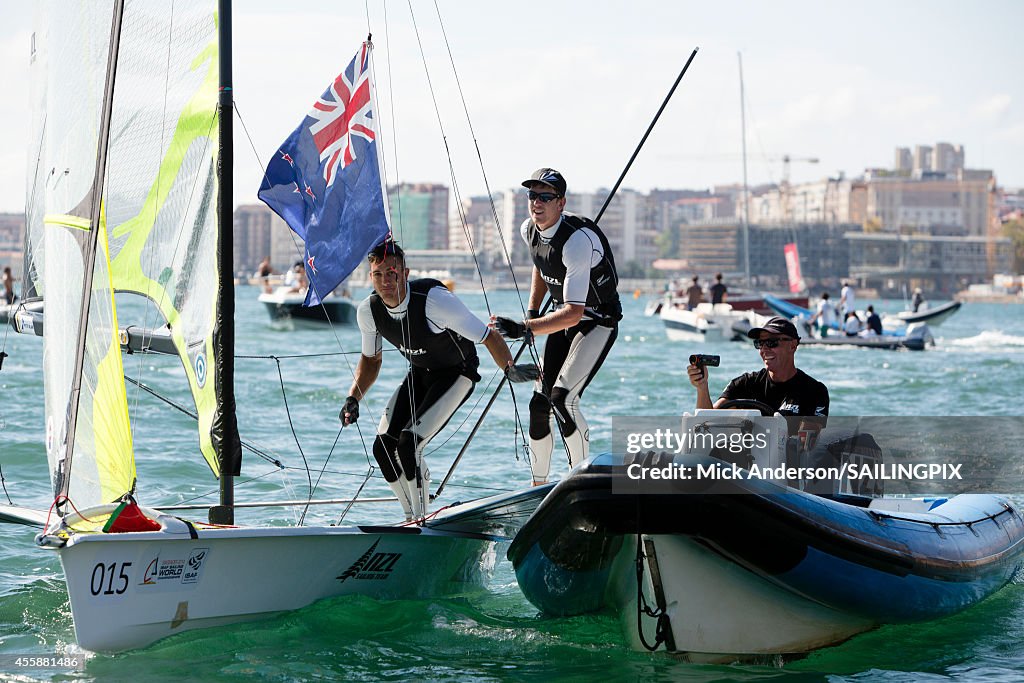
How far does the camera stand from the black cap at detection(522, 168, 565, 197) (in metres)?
6.17

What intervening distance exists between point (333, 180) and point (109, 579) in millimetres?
1955

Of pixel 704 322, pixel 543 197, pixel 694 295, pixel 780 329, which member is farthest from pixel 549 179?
pixel 694 295

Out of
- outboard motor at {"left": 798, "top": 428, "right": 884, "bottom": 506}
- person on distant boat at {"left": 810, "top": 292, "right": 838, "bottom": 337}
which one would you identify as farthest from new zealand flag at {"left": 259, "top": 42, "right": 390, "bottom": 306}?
person on distant boat at {"left": 810, "top": 292, "right": 838, "bottom": 337}

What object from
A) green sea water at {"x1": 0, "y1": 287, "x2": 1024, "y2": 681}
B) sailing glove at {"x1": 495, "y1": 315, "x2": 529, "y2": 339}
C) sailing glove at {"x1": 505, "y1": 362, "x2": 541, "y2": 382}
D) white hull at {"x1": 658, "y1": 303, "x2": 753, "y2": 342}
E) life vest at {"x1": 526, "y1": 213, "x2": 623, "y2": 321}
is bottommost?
white hull at {"x1": 658, "y1": 303, "x2": 753, "y2": 342}

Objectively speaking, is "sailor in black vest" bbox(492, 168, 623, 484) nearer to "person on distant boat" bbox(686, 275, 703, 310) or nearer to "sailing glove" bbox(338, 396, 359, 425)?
"sailing glove" bbox(338, 396, 359, 425)

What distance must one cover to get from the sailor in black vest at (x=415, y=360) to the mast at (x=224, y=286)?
548mm

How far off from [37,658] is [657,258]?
515ft

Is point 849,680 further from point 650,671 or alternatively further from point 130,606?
point 130,606

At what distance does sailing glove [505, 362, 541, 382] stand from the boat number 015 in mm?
1858

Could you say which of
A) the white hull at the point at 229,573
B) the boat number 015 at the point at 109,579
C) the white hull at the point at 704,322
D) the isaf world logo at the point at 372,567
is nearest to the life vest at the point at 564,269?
the white hull at the point at 229,573

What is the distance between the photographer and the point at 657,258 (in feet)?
527

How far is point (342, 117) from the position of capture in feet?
19.3

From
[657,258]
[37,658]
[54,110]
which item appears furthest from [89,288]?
[657,258]

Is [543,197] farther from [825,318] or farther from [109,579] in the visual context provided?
[825,318]
